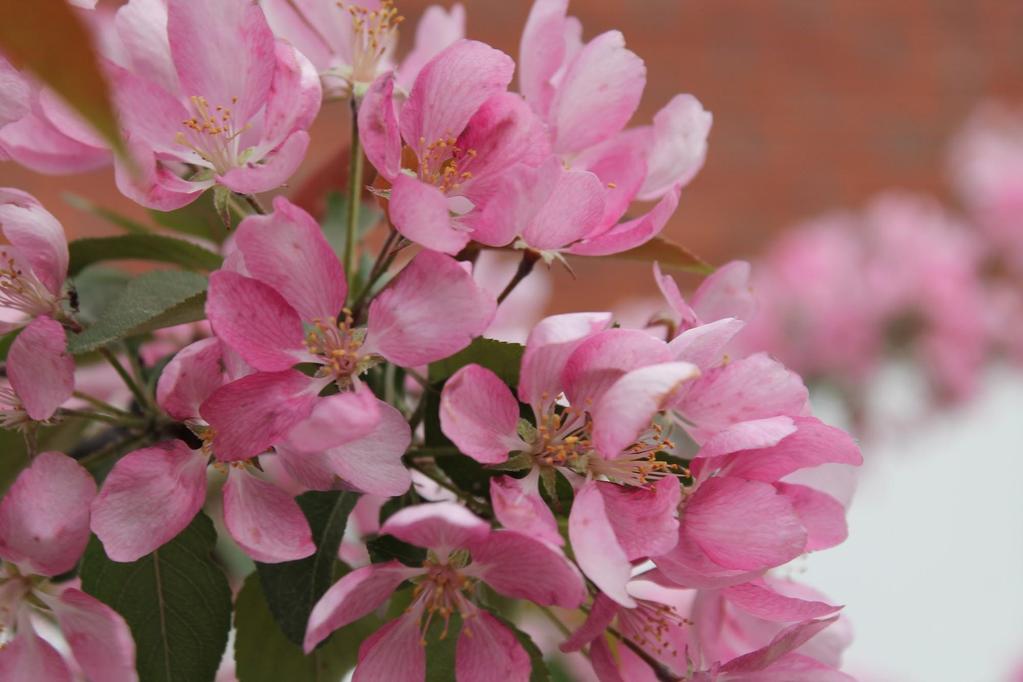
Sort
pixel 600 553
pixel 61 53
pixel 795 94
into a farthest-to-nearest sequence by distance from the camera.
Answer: pixel 795 94, pixel 600 553, pixel 61 53

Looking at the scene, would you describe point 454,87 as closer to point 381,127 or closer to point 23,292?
point 381,127

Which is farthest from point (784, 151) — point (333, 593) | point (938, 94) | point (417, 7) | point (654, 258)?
point (333, 593)

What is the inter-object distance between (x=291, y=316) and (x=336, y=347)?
21mm

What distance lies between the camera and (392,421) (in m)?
0.31

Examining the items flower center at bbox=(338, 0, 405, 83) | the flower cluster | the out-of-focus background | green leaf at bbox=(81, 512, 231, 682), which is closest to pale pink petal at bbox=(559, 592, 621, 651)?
the flower cluster

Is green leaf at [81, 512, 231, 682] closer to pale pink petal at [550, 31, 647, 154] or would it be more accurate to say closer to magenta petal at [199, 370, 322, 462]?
magenta petal at [199, 370, 322, 462]

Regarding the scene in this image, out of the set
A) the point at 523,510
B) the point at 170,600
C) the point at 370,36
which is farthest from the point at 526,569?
the point at 370,36

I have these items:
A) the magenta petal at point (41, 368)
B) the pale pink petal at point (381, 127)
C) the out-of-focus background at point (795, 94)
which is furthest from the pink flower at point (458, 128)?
the out-of-focus background at point (795, 94)

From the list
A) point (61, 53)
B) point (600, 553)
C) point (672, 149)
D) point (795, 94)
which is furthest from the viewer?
point (795, 94)

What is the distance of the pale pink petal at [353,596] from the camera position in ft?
0.93

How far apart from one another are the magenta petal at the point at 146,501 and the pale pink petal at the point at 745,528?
0.14 metres

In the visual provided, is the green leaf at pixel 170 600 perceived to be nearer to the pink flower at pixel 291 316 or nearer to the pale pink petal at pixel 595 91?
the pink flower at pixel 291 316

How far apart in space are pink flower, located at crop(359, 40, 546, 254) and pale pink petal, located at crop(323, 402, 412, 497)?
0.19 feet

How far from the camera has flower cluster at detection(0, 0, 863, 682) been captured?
0.99ft
